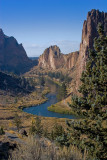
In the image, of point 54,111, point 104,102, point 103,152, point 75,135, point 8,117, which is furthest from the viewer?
point 54,111

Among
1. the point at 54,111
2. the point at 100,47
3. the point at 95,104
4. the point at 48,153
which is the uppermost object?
the point at 100,47

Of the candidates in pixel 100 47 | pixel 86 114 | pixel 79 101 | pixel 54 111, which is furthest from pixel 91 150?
pixel 54 111

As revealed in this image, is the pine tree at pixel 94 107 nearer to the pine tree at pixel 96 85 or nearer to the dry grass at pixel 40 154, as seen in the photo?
the pine tree at pixel 96 85

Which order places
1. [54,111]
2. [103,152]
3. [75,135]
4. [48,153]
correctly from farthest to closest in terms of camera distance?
[54,111] → [75,135] → [103,152] → [48,153]

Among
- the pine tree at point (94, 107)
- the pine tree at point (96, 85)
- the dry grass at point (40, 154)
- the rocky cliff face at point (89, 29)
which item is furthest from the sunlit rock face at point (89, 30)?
the dry grass at point (40, 154)

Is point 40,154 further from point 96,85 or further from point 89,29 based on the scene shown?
point 89,29

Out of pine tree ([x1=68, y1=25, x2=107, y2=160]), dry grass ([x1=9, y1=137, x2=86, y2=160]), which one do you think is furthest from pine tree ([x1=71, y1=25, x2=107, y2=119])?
dry grass ([x1=9, y1=137, x2=86, y2=160])

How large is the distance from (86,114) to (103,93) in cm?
215

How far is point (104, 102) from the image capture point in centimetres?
1099

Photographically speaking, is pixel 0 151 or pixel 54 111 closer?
pixel 0 151

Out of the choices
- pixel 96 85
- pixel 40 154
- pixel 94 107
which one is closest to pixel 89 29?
pixel 96 85

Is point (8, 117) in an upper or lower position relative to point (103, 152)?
lower

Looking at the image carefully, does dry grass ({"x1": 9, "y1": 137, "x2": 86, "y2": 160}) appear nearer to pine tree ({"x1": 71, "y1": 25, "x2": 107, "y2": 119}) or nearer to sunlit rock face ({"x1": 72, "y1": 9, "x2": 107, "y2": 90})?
pine tree ({"x1": 71, "y1": 25, "x2": 107, "y2": 119})

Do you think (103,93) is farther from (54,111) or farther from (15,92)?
(15,92)
